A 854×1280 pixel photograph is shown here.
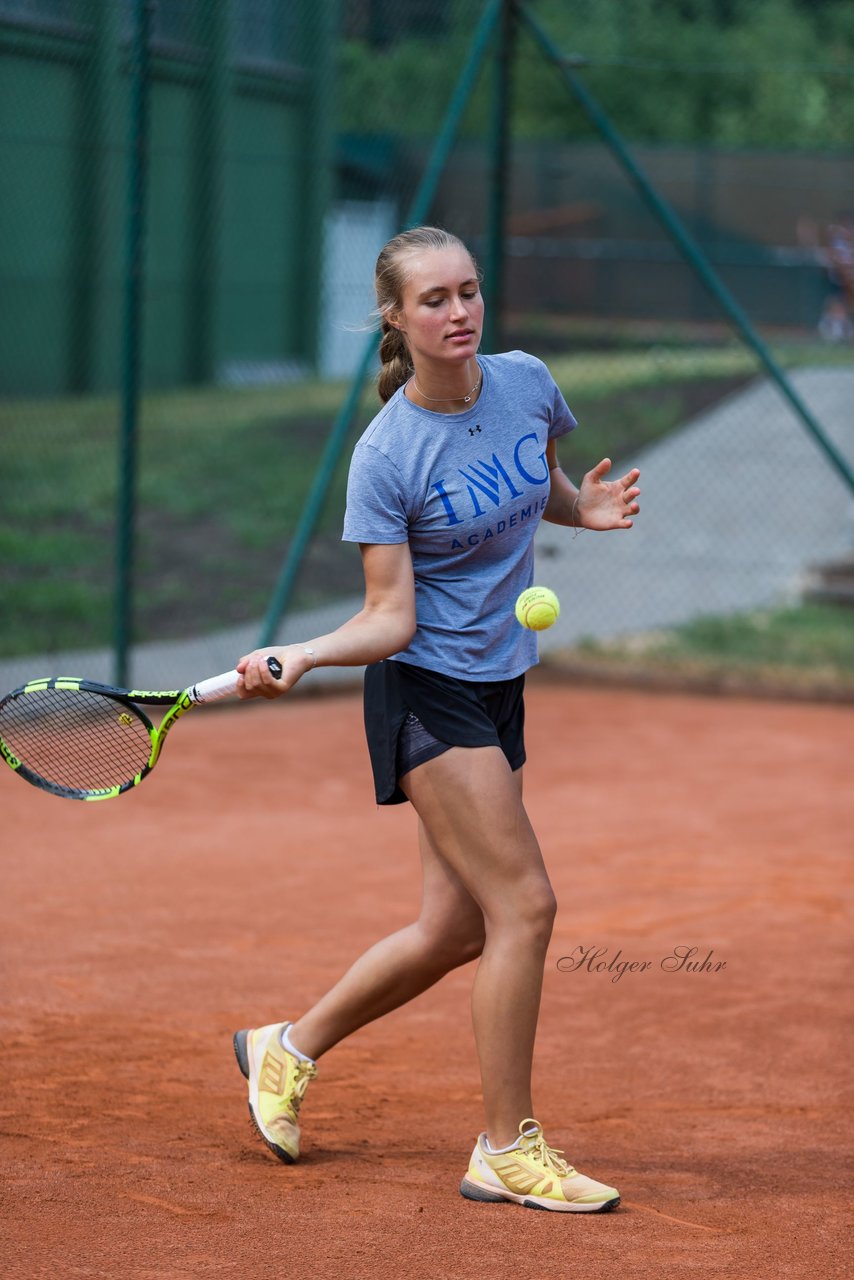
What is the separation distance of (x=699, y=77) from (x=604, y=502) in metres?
22.9

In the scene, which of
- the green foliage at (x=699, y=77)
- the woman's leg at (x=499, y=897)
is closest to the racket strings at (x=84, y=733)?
the woman's leg at (x=499, y=897)

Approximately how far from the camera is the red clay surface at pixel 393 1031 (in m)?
3.08

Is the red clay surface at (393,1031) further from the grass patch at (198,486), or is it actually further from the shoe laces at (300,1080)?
the grass patch at (198,486)

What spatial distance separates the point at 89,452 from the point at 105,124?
5.73m

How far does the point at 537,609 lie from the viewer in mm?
3219

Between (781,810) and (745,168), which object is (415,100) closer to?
(745,168)

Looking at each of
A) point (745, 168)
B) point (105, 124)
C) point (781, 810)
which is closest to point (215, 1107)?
point (781, 810)

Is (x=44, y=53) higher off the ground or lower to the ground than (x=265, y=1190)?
higher

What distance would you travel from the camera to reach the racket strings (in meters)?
3.71

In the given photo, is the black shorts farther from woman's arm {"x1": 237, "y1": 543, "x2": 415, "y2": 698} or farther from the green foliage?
the green foliage

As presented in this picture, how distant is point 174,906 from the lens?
17.1 feet

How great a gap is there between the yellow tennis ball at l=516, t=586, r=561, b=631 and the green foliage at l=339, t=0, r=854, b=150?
1870cm

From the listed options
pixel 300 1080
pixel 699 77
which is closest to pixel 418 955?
pixel 300 1080
